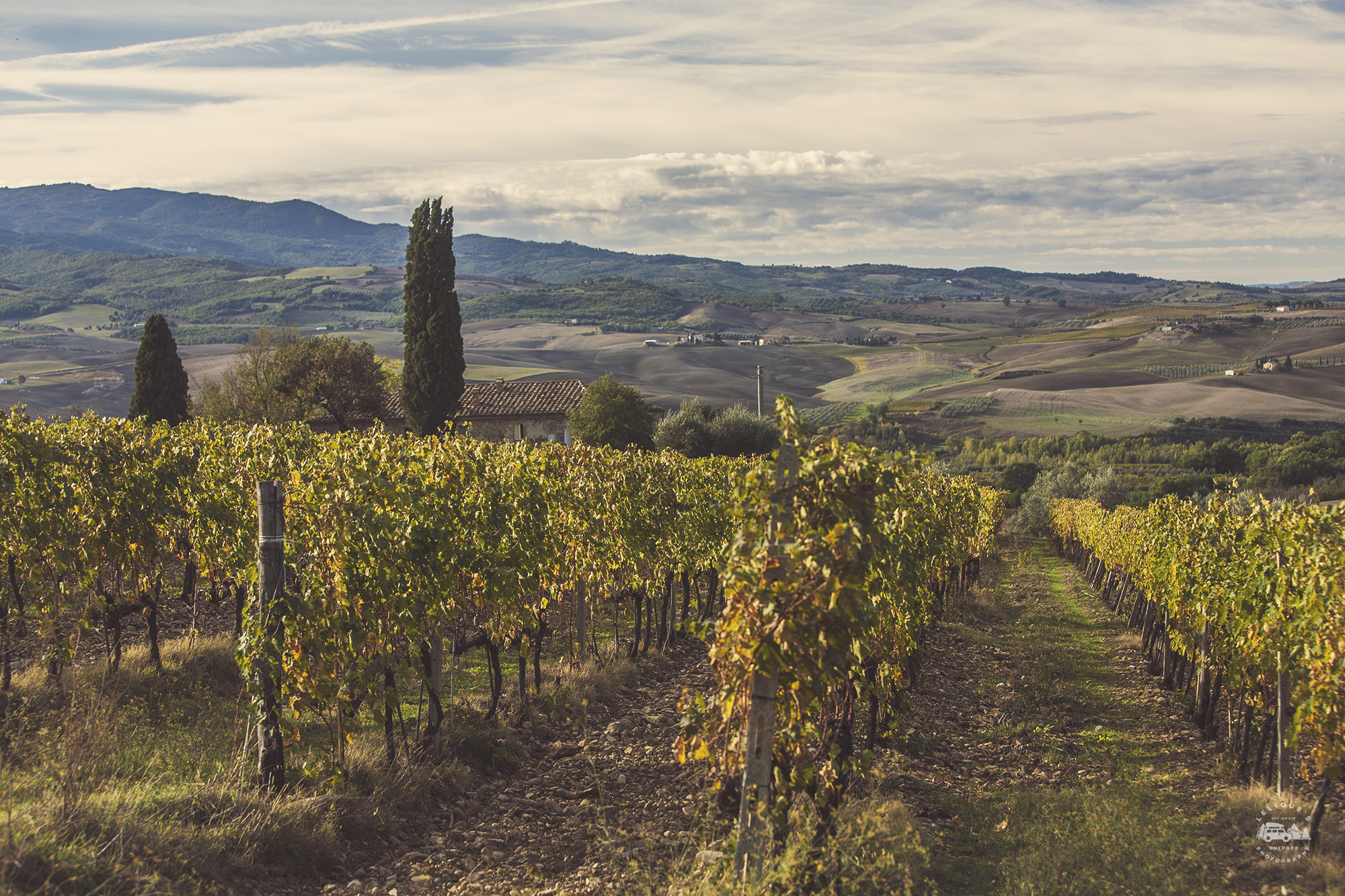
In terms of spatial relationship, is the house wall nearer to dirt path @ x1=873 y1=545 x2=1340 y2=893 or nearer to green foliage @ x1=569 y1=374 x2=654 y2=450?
green foliage @ x1=569 y1=374 x2=654 y2=450

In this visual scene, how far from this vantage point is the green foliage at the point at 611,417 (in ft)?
128

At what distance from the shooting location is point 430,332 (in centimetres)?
3472

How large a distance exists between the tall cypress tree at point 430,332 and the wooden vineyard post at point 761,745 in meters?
30.9

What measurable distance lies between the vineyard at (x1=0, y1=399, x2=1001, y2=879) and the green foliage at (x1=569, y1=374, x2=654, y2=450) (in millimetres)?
24944

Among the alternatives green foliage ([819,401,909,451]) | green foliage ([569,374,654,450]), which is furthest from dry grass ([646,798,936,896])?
green foliage ([819,401,909,451])

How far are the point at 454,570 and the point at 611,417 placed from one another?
3181 cm

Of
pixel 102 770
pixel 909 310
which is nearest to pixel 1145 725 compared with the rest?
pixel 102 770

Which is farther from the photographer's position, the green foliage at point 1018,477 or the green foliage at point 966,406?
the green foliage at point 966,406

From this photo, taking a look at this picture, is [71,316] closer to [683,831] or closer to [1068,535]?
[1068,535]

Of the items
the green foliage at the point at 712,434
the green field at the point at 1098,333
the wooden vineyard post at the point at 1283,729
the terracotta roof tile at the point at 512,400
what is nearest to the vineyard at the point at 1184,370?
the green field at the point at 1098,333

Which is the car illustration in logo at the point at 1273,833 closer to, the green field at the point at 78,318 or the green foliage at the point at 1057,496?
the green foliage at the point at 1057,496

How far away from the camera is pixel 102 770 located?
6.57 m

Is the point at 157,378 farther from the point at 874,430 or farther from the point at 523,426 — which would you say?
the point at 874,430

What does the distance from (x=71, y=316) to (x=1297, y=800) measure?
19526 cm
